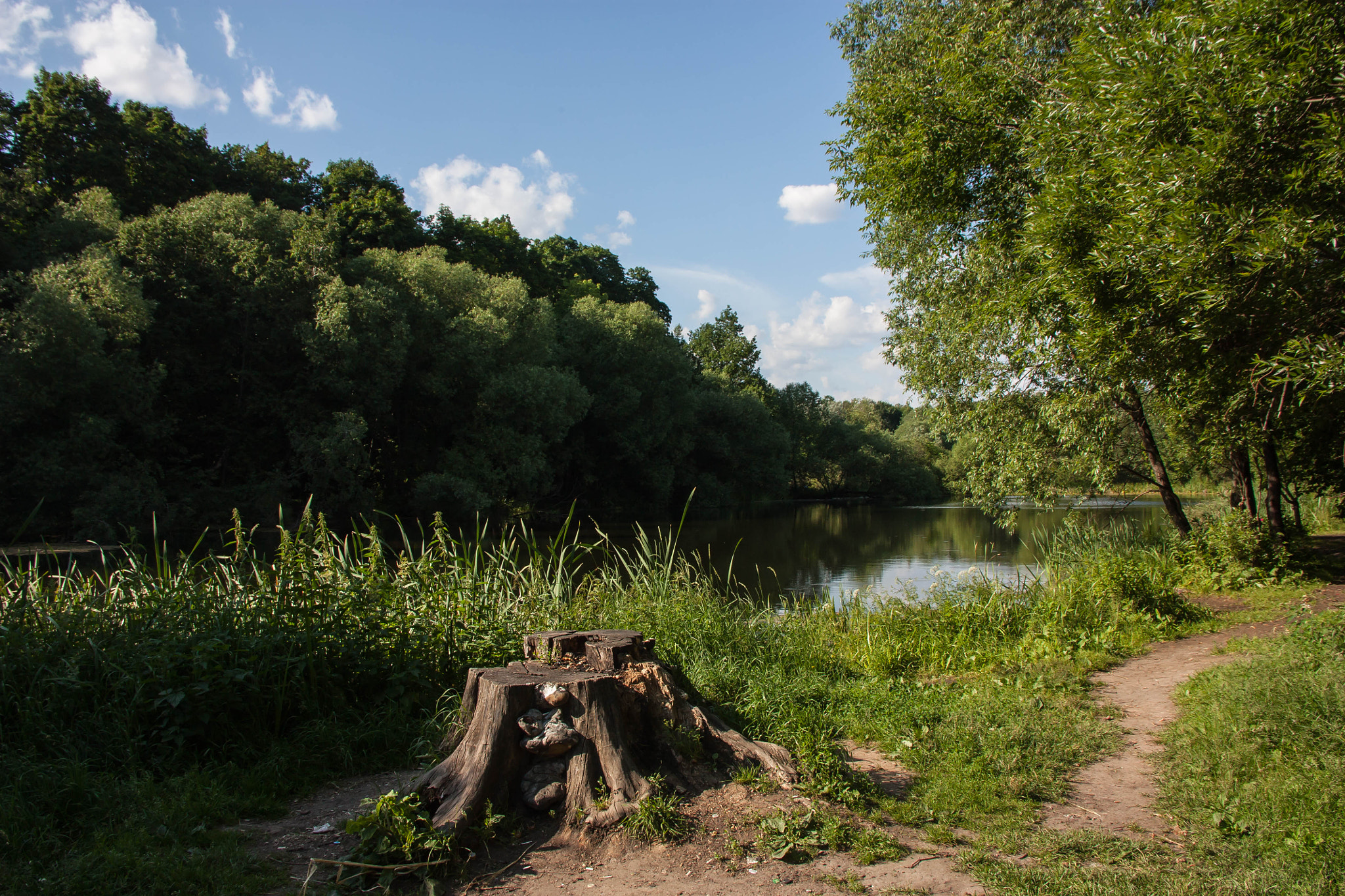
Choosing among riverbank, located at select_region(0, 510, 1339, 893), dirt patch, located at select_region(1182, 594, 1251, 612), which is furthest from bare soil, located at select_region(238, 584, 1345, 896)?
dirt patch, located at select_region(1182, 594, 1251, 612)

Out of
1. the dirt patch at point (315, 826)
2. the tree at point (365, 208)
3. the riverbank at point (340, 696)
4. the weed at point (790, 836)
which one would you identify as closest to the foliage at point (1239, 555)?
the riverbank at point (340, 696)

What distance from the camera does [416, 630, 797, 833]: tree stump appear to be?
3082 millimetres

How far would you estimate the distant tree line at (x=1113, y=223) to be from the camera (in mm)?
4910

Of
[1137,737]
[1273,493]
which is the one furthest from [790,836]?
[1273,493]

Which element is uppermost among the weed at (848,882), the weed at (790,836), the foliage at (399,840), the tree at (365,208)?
the tree at (365,208)

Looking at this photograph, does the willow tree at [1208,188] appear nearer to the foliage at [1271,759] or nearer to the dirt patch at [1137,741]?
the foliage at [1271,759]

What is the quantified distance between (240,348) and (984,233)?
2155cm

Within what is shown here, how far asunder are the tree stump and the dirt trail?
1.38 meters

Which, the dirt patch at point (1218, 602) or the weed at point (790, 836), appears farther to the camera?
the dirt patch at point (1218, 602)

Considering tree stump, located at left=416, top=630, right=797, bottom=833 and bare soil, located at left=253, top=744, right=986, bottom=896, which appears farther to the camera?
tree stump, located at left=416, top=630, right=797, bottom=833

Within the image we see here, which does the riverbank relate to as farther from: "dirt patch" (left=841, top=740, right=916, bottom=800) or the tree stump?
the tree stump

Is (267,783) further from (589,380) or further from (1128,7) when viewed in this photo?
(589,380)

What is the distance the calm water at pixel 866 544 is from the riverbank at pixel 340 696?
3374mm

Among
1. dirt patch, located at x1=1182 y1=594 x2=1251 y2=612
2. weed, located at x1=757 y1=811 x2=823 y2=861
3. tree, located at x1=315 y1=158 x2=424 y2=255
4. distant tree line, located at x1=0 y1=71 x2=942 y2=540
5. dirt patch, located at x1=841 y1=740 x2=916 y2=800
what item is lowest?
dirt patch, located at x1=1182 y1=594 x2=1251 y2=612
